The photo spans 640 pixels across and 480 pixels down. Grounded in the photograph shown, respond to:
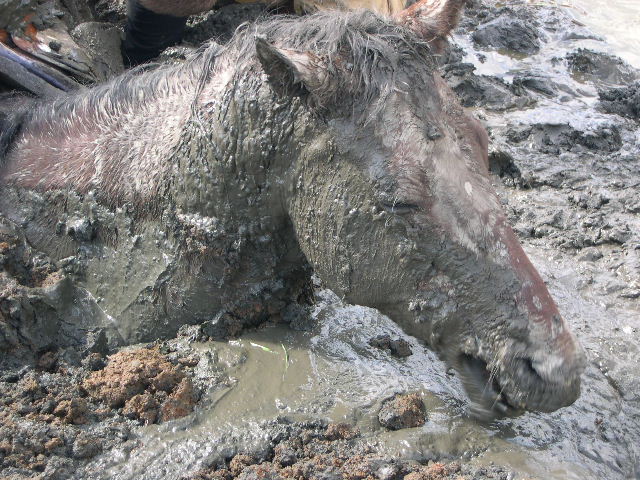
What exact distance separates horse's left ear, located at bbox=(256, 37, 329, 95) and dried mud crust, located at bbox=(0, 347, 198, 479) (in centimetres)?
150

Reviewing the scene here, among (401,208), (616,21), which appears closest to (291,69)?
(401,208)

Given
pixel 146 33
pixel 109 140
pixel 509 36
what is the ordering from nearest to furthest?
pixel 109 140 → pixel 146 33 → pixel 509 36

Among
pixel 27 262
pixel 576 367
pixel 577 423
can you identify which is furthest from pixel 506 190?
pixel 27 262

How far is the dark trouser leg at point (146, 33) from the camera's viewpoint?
20.4 ft

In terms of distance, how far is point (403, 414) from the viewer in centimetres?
332

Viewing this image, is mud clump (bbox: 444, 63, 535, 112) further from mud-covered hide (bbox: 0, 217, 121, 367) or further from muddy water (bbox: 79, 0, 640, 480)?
mud-covered hide (bbox: 0, 217, 121, 367)

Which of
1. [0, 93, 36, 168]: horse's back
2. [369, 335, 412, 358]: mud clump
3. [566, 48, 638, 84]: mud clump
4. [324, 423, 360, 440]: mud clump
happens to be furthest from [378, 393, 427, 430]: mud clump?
[566, 48, 638, 84]: mud clump

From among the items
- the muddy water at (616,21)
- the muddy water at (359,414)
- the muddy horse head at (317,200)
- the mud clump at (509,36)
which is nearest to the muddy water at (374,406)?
the muddy water at (359,414)

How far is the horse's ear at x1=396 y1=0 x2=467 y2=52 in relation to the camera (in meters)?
3.60

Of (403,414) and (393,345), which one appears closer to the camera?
(403,414)

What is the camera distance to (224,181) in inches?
143

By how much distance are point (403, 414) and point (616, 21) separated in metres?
9.18

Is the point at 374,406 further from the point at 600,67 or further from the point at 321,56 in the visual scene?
the point at 600,67

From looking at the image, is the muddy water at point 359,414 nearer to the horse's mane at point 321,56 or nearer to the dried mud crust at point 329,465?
the dried mud crust at point 329,465
